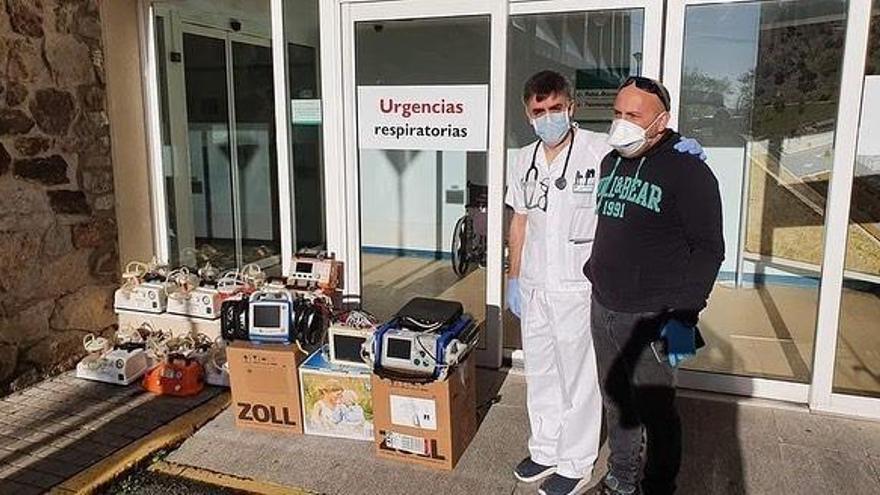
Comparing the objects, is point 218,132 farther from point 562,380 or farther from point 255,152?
point 562,380

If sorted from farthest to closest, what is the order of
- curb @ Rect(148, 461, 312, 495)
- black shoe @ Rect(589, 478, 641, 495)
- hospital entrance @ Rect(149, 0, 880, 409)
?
hospital entrance @ Rect(149, 0, 880, 409) < curb @ Rect(148, 461, 312, 495) < black shoe @ Rect(589, 478, 641, 495)

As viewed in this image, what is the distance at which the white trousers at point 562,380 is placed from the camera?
8.67 feet

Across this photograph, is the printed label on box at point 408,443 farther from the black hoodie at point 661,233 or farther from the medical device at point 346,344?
the black hoodie at point 661,233

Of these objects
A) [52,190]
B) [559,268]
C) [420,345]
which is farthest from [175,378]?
[559,268]

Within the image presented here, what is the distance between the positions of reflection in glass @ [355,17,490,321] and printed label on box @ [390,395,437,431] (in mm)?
1340

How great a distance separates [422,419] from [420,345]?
328 millimetres

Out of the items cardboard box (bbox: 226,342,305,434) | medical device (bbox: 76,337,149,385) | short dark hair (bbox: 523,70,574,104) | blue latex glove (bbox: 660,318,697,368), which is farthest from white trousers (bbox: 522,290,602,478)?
medical device (bbox: 76,337,149,385)

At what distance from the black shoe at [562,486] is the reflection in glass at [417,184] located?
1.55 m

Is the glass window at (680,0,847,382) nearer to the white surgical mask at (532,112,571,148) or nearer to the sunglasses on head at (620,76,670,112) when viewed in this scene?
the white surgical mask at (532,112,571,148)

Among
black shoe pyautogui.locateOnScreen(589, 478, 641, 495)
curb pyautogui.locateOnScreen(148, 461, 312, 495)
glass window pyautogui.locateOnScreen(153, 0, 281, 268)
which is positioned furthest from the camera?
glass window pyautogui.locateOnScreen(153, 0, 281, 268)

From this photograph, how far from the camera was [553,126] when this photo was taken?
102 inches

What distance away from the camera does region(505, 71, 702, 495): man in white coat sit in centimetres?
259

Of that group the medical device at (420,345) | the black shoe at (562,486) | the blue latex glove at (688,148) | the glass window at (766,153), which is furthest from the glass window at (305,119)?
the blue latex glove at (688,148)

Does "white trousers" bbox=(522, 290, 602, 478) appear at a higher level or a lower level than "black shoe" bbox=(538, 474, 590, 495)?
higher
